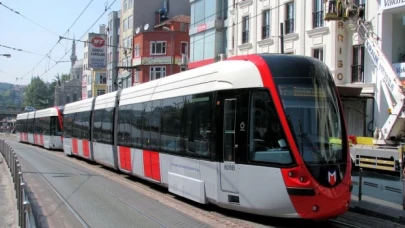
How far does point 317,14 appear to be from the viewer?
84.0 ft

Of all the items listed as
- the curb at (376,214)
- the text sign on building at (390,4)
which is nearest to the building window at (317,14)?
the text sign on building at (390,4)

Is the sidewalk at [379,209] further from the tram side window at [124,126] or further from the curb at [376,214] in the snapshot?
the tram side window at [124,126]

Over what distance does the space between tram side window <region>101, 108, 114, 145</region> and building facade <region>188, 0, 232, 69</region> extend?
17.0 m

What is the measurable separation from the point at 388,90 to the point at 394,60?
14.0ft

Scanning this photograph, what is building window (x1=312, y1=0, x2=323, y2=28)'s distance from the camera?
25.3 metres

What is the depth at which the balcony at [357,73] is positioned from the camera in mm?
23250

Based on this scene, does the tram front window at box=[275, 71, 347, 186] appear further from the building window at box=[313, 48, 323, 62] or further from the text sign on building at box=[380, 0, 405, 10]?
the building window at box=[313, 48, 323, 62]

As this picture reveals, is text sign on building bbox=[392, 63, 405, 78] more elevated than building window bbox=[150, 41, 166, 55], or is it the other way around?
building window bbox=[150, 41, 166, 55]

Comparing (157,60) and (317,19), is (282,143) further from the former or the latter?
(157,60)

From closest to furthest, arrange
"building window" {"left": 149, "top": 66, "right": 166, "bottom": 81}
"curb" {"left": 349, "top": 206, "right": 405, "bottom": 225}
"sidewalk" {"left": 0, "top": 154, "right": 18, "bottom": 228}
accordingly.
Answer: "sidewalk" {"left": 0, "top": 154, "right": 18, "bottom": 228}, "curb" {"left": 349, "top": 206, "right": 405, "bottom": 225}, "building window" {"left": 149, "top": 66, "right": 166, "bottom": 81}

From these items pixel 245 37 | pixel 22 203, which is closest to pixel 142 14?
pixel 245 37

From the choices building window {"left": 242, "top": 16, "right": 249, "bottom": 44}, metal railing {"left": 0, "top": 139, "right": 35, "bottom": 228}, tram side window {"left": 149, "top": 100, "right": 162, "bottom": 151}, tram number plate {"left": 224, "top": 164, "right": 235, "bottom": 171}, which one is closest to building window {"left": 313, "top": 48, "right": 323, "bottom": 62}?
building window {"left": 242, "top": 16, "right": 249, "bottom": 44}

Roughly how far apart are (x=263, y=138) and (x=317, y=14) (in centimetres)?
1853

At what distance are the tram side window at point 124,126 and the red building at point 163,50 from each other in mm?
37015
